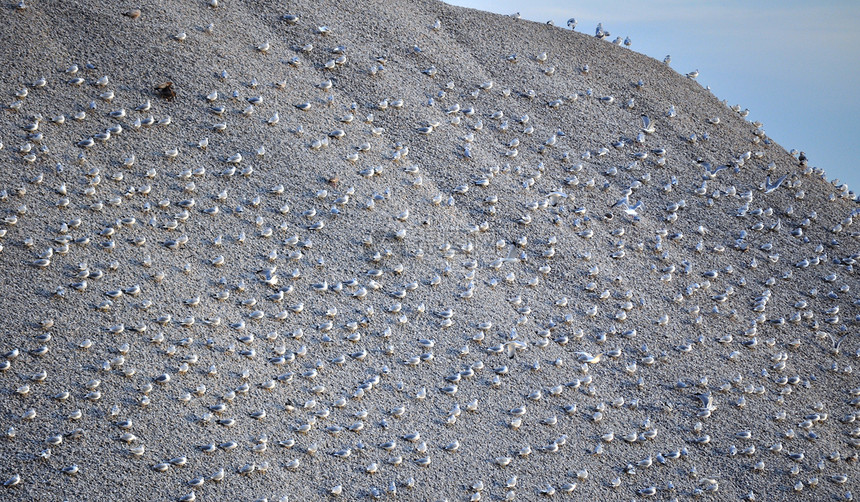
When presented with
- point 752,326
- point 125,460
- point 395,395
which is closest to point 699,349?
point 752,326

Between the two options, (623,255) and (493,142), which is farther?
(493,142)

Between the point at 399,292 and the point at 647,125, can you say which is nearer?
the point at 399,292

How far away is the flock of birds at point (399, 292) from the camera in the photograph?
29.3 feet

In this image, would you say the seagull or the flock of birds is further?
the seagull

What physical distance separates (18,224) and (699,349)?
420 inches

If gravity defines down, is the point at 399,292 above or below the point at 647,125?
below

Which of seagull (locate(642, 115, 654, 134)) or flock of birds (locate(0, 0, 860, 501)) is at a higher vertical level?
seagull (locate(642, 115, 654, 134))

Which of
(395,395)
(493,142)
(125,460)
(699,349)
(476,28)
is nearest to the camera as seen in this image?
(125,460)

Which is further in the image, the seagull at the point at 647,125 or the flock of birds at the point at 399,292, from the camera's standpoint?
the seagull at the point at 647,125

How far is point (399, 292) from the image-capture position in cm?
1092

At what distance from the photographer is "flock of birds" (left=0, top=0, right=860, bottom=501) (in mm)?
8930

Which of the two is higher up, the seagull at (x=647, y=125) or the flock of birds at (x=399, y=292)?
the seagull at (x=647, y=125)

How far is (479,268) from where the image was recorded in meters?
11.8

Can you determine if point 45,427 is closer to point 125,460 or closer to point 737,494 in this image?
point 125,460
